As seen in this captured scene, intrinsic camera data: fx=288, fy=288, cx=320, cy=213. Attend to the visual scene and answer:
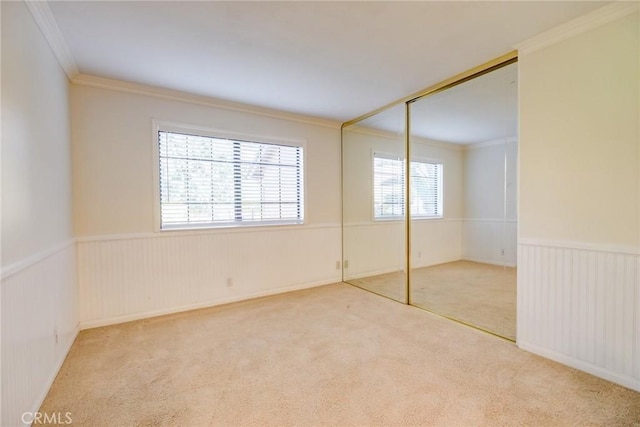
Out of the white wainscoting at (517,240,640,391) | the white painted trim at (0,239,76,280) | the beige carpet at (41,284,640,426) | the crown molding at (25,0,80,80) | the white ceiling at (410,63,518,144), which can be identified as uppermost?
the crown molding at (25,0,80,80)

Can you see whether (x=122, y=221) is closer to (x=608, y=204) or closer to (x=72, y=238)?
(x=72, y=238)

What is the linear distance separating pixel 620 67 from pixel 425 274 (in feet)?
10.8

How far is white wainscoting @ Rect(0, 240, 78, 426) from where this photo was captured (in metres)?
1.36

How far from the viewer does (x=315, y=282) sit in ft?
14.0

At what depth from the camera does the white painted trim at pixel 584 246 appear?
1.83 m

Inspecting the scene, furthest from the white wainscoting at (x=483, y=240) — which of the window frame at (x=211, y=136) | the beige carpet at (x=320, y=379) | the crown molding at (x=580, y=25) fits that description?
the window frame at (x=211, y=136)

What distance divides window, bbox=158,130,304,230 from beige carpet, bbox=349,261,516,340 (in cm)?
157

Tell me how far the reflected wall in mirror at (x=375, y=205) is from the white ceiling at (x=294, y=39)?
1.00m

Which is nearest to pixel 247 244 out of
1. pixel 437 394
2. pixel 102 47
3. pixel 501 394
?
pixel 102 47

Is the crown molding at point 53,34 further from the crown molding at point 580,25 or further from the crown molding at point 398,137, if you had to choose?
the crown molding at point 580,25

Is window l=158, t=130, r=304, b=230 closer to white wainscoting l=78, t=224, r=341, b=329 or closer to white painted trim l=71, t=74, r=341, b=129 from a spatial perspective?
white wainscoting l=78, t=224, r=341, b=329

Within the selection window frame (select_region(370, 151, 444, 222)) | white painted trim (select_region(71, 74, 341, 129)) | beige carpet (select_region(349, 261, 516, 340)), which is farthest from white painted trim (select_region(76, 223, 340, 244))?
white painted trim (select_region(71, 74, 341, 129))

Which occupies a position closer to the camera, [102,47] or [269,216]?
[102,47]

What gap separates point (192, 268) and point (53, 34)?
7.67 feet
